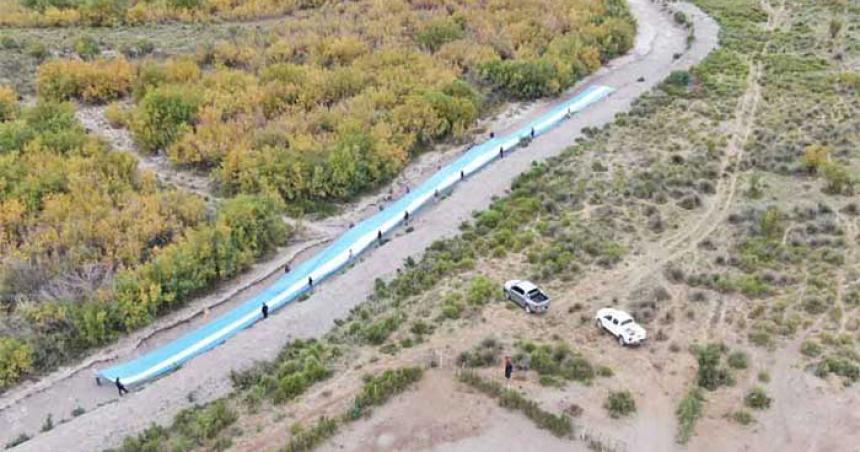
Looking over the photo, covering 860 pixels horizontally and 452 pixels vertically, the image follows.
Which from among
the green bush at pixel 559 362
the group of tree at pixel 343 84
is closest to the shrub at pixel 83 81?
the group of tree at pixel 343 84

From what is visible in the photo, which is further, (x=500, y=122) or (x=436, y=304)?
(x=500, y=122)

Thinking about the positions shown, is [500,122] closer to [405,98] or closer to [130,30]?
[405,98]

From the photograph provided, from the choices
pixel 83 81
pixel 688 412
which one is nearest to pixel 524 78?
pixel 83 81

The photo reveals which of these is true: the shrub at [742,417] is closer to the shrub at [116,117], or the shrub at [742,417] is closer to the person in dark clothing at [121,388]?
the person in dark clothing at [121,388]

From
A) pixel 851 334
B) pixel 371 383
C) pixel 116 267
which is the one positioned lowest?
pixel 851 334

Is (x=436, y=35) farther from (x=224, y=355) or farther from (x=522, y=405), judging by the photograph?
(x=522, y=405)

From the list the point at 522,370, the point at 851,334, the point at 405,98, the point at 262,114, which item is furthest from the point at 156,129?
the point at 851,334
